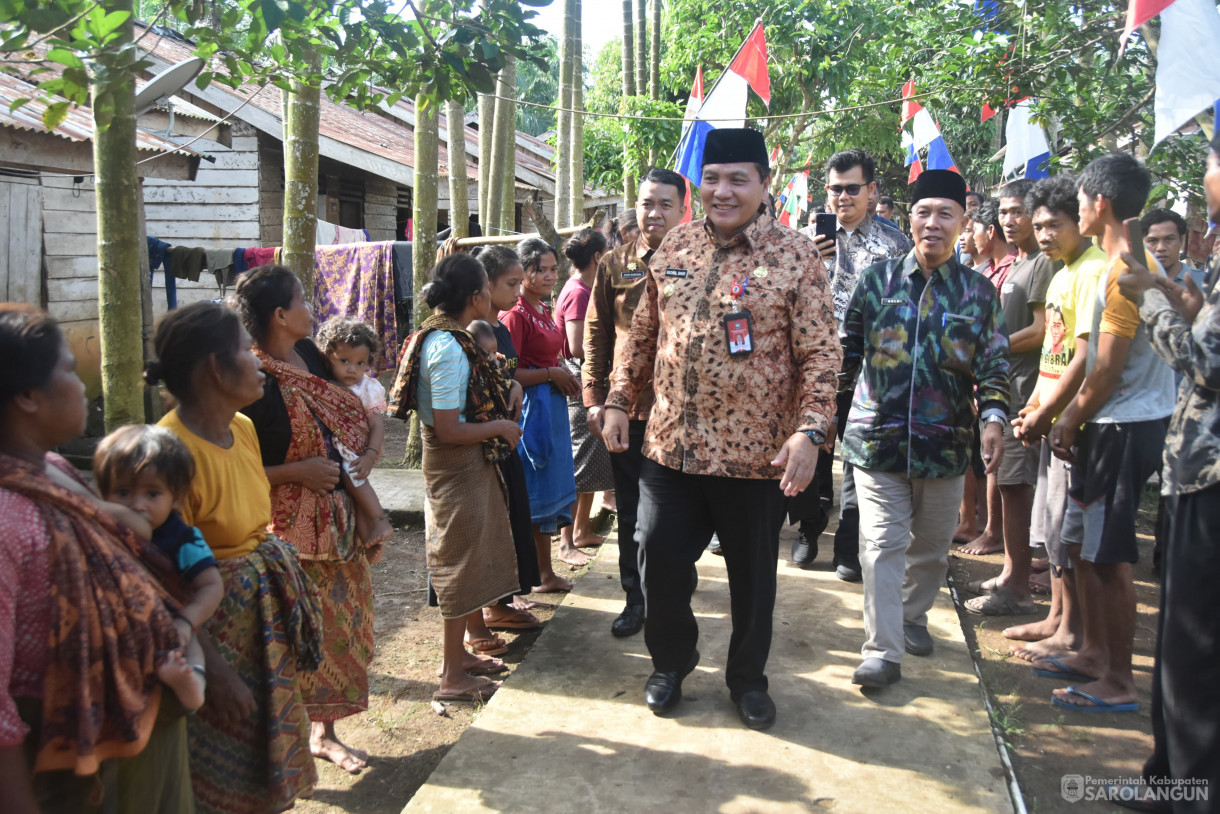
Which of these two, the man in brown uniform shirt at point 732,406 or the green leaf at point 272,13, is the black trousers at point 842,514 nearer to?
the man in brown uniform shirt at point 732,406

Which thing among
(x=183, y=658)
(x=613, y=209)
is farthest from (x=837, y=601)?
(x=613, y=209)

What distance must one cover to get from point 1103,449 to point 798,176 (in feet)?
41.7

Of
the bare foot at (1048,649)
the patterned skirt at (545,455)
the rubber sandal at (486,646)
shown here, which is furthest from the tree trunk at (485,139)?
the bare foot at (1048,649)

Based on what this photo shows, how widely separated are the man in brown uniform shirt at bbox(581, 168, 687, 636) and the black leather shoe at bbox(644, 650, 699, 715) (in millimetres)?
689

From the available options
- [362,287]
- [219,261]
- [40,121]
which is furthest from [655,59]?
[40,121]

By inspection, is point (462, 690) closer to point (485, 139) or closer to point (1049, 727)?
point (1049, 727)

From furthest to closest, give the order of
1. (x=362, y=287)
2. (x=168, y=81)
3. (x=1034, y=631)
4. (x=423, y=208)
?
1. (x=362, y=287)
2. (x=423, y=208)
3. (x=168, y=81)
4. (x=1034, y=631)

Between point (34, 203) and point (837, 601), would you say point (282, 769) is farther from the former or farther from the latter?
point (34, 203)

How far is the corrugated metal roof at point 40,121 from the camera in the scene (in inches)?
218

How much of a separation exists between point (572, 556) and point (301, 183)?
2622 mm

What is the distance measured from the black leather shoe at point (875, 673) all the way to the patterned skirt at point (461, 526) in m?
1.47

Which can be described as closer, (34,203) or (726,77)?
(726,77)

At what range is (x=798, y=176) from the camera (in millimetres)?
15289

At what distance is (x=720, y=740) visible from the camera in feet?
9.78
